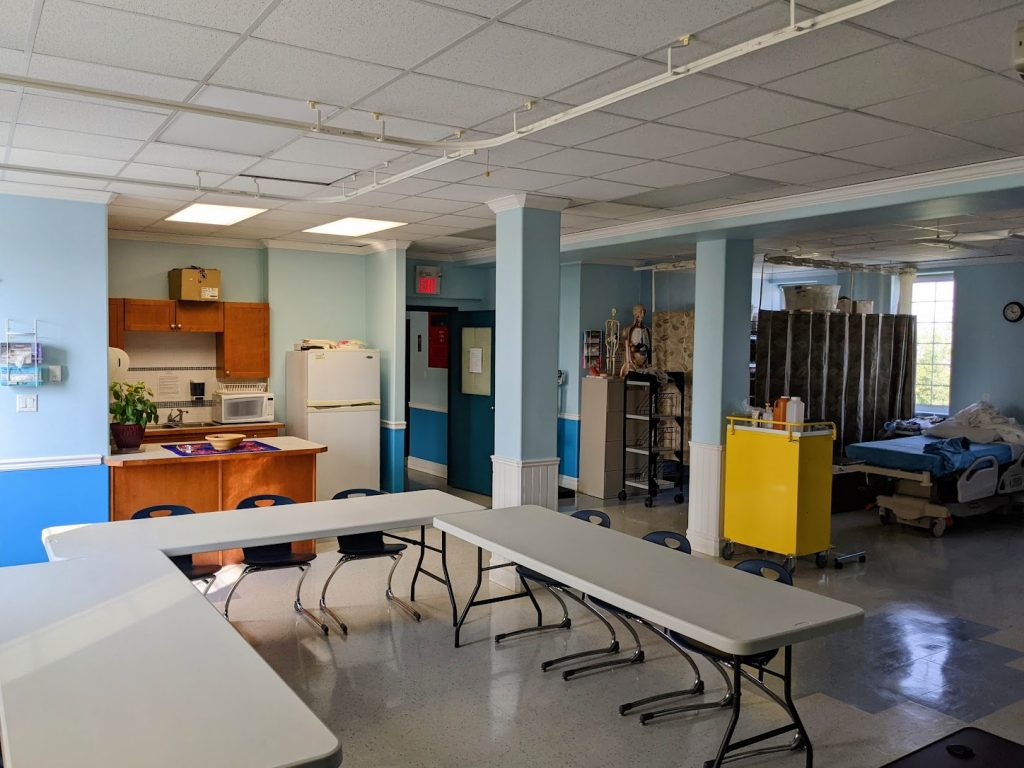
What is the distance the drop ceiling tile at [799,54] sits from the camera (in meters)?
3.05

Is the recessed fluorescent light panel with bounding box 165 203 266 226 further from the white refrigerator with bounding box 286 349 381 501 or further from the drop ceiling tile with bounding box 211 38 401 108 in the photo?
the drop ceiling tile with bounding box 211 38 401 108

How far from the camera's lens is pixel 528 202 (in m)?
6.30

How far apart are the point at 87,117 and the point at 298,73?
56.0 inches

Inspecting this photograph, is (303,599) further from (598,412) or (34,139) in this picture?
(598,412)

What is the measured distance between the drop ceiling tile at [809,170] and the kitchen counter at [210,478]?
4.48 metres

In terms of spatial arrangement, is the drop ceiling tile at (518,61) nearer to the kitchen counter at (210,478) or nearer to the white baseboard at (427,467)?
the kitchen counter at (210,478)

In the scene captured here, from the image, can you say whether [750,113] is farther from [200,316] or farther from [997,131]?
[200,316]

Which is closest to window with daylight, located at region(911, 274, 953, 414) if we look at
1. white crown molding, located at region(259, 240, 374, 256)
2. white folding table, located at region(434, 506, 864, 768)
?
white crown molding, located at region(259, 240, 374, 256)

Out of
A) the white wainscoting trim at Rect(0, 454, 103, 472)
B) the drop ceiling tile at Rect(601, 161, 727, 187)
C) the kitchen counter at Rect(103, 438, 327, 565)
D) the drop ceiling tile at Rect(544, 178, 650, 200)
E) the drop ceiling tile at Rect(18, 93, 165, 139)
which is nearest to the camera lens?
the drop ceiling tile at Rect(18, 93, 165, 139)

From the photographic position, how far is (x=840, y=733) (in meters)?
4.16

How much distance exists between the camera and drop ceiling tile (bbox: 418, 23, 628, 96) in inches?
123

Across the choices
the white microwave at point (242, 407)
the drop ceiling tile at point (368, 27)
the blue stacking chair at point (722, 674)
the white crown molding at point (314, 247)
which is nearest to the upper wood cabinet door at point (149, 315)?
the white microwave at point (242, 407)

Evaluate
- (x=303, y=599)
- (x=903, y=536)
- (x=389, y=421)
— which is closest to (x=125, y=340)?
(x=389, y=421)

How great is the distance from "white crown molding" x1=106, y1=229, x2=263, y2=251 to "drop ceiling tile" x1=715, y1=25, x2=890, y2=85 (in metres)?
6.62
